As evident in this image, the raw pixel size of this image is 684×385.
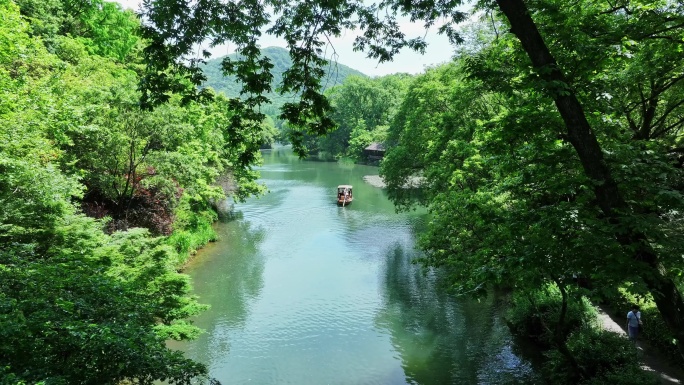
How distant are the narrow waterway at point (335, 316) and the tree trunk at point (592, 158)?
24.8 ft

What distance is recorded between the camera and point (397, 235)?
95.9 ft

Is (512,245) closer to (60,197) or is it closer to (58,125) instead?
(60,197)

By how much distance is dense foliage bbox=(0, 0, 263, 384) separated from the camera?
556cm

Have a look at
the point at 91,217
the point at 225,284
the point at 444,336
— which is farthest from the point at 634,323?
the point at 91,217

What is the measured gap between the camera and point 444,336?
15.6 metres

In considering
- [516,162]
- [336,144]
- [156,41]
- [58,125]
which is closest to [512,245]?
[516,162]

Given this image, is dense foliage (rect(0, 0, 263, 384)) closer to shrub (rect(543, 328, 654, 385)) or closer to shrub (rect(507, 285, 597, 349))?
shrub (rect(543, 328, 654, 385))

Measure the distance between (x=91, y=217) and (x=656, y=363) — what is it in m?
18.1

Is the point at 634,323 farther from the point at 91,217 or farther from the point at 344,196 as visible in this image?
the point at 344,196

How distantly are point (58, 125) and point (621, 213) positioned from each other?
47.5 ft

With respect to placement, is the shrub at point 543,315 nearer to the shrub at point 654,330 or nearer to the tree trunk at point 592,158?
the shrub at point 654,330

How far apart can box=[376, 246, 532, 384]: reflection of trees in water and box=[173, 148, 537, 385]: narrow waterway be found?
0.13 feet

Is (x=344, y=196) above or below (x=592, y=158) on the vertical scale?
below

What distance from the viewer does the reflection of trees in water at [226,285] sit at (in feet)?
48.6
